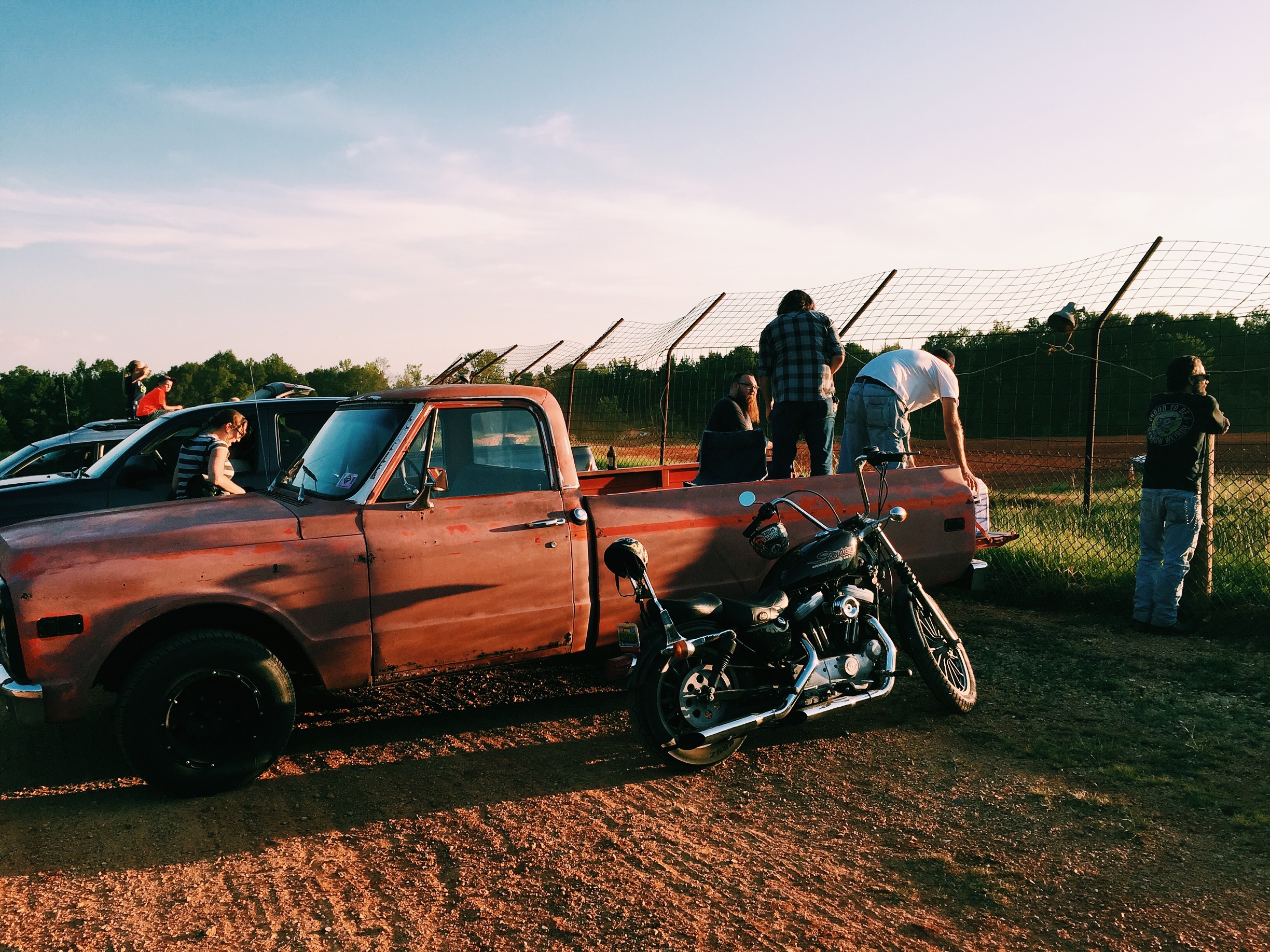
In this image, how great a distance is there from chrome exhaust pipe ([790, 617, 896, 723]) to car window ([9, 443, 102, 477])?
8.27 metres

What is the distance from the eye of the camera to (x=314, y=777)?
445 centimetres

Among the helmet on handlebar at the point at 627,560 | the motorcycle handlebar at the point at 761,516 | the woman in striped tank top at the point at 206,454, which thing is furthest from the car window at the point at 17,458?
Result: the motorcycle handlebar at the point at 761,516

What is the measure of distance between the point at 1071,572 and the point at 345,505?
5.84 meters

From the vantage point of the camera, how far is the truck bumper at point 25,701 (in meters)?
3.85

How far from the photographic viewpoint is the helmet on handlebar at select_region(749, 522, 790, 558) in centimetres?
458

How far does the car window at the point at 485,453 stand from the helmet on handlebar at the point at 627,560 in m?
0.87

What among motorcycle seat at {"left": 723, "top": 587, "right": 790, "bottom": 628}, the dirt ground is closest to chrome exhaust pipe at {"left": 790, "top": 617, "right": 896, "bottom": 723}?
the dirt ground

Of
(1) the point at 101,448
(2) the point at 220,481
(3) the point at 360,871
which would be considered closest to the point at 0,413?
(1) the point at 101,448

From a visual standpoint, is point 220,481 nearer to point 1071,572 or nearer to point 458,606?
point 458,606

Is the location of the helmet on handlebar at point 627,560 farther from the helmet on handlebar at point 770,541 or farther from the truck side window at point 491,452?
the truck side window at point 491,452

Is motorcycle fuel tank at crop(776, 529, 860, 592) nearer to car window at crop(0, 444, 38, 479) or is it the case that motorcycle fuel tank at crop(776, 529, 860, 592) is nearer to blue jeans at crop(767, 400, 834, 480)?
blue jeans at crop(767, 400, 834, 480)

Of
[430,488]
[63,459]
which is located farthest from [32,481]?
[430,488]

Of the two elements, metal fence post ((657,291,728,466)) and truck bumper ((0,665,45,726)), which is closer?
truck bumper ((0,665,45,726))

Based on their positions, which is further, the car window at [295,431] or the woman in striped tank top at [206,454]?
the car window at [295,431]
